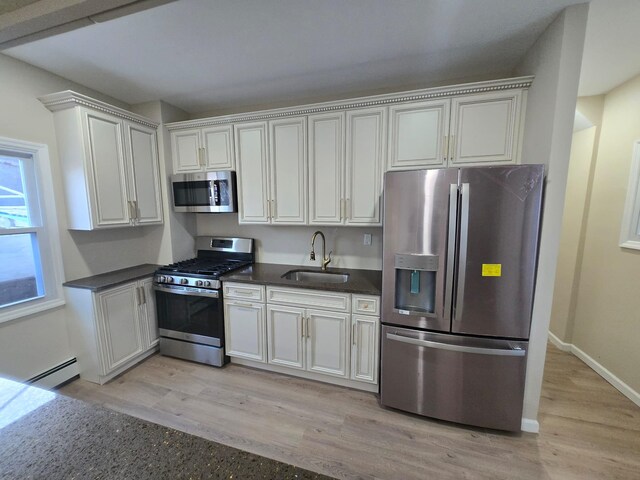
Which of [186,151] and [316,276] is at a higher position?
[186,151]

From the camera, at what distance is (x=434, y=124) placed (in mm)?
2148

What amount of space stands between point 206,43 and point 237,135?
2.78ft

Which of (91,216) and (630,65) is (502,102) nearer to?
(630,65)

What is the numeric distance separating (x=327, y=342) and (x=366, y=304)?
0.50m

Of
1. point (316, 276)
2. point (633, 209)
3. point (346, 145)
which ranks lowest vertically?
point (316, 276)

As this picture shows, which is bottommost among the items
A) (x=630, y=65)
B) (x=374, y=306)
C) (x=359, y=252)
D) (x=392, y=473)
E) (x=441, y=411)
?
(x=392, y=473)

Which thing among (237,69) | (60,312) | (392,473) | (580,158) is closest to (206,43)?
(237,69)

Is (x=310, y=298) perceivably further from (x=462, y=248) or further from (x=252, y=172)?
(x=252, y=172)

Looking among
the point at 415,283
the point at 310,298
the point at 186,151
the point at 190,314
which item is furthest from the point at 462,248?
the point at 186,151

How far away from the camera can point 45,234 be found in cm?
224

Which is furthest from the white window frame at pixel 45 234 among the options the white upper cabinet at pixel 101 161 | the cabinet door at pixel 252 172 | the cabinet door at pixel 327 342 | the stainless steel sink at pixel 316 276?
the cabinet door at pixel 327 342

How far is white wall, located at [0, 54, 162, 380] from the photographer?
201 centimetres

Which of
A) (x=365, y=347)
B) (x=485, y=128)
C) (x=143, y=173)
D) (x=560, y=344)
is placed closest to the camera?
(x=485, y=128)

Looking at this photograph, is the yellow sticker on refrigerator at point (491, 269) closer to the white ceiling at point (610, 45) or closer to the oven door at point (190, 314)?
the white ceiling at point (610, 45)
